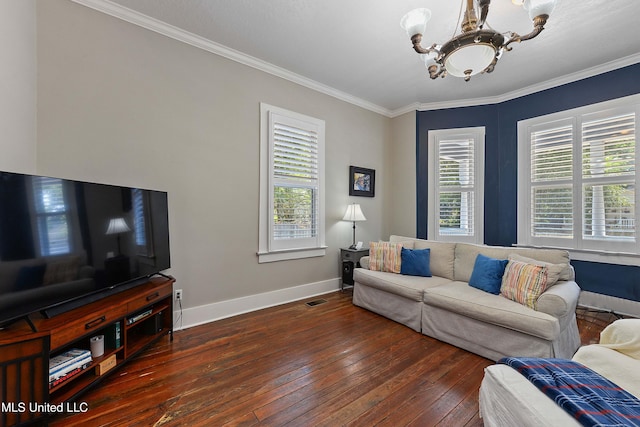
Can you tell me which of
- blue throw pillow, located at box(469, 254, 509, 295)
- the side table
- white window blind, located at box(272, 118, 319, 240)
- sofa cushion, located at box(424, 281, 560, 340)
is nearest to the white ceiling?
white window blind, located at box(272, 118, 319, 240)

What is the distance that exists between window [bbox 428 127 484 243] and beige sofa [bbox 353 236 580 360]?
3.83ft

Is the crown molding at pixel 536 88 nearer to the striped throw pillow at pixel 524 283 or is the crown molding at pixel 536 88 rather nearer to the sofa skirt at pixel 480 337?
the striped throw pillow at pixel 524 283

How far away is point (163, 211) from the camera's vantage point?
94.8 inches

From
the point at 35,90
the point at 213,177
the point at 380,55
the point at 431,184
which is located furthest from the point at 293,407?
the point at 431,184

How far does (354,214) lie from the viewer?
388 cm

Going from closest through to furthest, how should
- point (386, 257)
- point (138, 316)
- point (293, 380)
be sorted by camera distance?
point (293, 380) < point (138, 316) < point (386, 257)

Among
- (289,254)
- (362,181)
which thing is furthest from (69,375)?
(362,181)

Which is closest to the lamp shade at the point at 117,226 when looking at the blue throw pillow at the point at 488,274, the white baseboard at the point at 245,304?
the white baseboard at the point at 245,304

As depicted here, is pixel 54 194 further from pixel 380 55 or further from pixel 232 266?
pixel 380 55

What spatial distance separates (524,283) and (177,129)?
353 centimetres

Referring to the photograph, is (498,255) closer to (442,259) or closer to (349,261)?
(442,259)

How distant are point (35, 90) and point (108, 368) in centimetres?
215

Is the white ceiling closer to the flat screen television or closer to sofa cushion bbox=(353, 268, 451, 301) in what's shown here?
the flat screen television

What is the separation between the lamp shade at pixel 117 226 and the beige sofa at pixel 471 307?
8.02 feet
